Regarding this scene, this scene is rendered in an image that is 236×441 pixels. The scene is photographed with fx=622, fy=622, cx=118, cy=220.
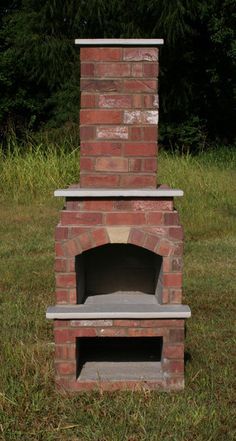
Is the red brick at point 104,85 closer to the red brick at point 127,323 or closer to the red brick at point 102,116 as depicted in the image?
the red brick at point 102,116

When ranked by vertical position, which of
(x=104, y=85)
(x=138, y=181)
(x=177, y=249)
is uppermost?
(x=104, y=85)

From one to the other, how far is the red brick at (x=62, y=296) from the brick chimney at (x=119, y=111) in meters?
0.67

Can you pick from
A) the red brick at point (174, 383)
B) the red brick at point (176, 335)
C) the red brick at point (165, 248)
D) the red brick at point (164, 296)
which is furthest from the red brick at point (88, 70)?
the red brick at point (174, 383)

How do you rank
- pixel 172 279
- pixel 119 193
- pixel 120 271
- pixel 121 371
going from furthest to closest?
1. pixel 120 271
2. pixel 121 371
3. pixel 172 279
4. pixel 119 193

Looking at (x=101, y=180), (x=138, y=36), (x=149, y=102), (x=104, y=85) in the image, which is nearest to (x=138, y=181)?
(x=101, y=180)

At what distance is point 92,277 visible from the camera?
4121mm

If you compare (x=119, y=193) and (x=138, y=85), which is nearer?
(x=119, y=193)

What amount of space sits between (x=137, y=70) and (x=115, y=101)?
208mm

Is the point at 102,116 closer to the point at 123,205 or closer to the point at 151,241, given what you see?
the point at 123,205

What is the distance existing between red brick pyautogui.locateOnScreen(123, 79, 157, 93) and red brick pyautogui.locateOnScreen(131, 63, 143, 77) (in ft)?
0.11

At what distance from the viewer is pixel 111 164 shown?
3.47 meters

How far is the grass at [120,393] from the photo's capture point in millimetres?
3098

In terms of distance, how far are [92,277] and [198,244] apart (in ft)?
11.7

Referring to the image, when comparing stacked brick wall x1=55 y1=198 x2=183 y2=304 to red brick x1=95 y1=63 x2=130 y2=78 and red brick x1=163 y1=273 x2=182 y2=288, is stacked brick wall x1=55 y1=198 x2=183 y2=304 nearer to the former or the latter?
red brick x1=163 y1=273 x2=182 y2=288
